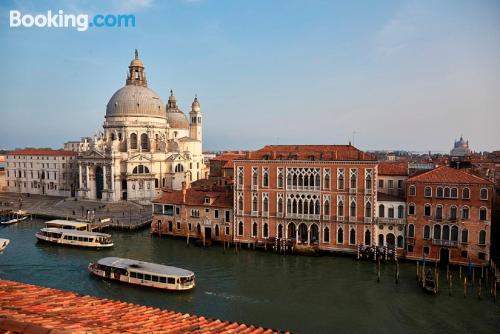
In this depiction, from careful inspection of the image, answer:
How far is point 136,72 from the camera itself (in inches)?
2633

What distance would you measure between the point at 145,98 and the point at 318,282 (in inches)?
1785

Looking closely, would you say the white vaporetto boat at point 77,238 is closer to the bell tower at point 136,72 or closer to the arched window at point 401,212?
the arched window at point 401,212

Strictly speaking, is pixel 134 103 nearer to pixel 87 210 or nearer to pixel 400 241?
pixel 87 210

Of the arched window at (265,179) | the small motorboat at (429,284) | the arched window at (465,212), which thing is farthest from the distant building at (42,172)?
the arched window at (465,212)

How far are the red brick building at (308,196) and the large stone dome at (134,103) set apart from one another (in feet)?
106

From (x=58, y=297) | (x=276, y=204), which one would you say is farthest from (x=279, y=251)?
(x=58, y=297)

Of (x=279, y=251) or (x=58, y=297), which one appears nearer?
(x=58, y=297)

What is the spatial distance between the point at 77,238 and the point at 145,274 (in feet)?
41.1

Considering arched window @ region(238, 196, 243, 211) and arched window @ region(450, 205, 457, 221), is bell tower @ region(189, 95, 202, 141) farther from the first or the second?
arched window @ region(450, 205, 457, 221)

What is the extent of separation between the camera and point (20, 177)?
66.9 meters

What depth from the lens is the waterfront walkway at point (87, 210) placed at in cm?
4381

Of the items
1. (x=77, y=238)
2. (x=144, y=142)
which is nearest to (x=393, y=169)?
(x=77, y=238)

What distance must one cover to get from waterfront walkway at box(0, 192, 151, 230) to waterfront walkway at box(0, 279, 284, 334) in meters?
29.8

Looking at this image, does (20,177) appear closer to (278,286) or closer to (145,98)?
(145,98)
